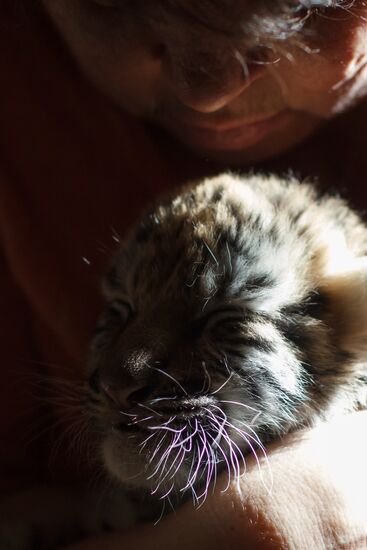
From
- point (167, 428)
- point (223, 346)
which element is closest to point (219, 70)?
point (223, 346)

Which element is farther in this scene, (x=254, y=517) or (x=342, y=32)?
(x=342, y=32)

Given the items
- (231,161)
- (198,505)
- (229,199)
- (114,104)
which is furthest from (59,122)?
(198,505)

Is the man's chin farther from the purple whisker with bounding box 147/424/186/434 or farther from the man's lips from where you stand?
the purple whisker with bounding box 147/424/186/434

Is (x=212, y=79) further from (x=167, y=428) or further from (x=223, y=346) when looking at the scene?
(x=167, y=428)

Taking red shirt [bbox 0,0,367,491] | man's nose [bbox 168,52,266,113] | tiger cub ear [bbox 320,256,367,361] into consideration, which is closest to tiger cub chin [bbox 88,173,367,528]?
tiger cub ear [bbox 320,256,367,361]

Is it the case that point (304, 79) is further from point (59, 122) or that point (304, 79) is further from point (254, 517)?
point (254, 517)

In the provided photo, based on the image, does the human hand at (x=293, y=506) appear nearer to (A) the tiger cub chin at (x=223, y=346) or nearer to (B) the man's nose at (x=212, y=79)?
(A) the tiger cub chin at (x=223, y=346)
